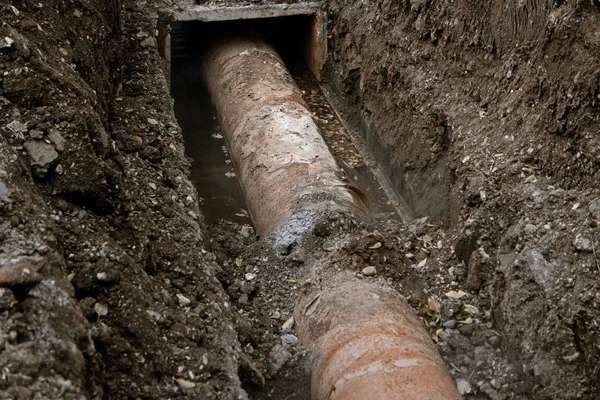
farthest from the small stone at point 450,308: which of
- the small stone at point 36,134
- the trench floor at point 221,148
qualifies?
the small stone at point 36,134

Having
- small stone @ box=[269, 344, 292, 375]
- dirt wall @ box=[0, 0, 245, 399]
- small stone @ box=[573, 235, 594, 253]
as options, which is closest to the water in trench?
dirt wall @ box=[0, 0, 245, 399]

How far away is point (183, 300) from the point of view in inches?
142

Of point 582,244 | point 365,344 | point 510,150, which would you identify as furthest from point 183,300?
point 510,150

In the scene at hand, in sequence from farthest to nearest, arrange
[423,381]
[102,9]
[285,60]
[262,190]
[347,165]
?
[285,60], [347,165], [102,9], [262,190], [423,381]

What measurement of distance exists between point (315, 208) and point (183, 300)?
4.91 feet

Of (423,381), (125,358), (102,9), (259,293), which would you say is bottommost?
(259,293)

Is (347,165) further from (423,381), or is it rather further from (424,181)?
(423,381)

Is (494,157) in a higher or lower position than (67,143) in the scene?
lower

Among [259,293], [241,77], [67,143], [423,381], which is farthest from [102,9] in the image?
[423,381]

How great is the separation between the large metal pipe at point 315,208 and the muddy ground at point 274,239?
24 centimetres

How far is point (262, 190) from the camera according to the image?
5.37 m

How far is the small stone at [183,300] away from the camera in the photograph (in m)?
3.59

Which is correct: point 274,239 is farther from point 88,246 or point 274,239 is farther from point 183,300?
point 88,246

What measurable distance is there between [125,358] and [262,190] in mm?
2623
